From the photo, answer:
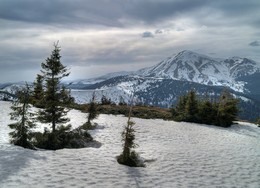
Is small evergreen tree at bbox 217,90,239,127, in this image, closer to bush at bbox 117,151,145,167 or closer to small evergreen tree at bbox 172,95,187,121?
small evergreen tree at bbox 172,95,187,121

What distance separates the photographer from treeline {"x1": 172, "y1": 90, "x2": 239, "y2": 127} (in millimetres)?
47469

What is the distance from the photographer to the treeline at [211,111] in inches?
1869

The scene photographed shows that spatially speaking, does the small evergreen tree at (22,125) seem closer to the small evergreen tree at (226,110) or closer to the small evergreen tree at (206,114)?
the small evergreen tree at (206,114)

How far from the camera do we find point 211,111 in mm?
48344

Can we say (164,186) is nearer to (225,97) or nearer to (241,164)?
(241,164)

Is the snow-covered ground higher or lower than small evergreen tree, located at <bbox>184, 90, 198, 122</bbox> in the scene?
lower

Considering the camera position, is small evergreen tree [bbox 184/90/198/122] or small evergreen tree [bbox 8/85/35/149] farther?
small evergreen tree [bbox 184/90/198/122]

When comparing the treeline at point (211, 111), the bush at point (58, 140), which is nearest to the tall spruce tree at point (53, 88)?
the bush at point (58, 140)

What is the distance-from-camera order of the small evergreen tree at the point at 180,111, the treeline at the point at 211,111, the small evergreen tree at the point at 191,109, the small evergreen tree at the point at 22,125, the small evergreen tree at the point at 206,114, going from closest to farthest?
the small evergreen tree at the point at 22,125 < the treeline at the point at 211,111 < the small evergreen tree at the point at 206,114 < the small evergreen tree at the point at 191,109 < the small evergreen tree at the point at 180,111

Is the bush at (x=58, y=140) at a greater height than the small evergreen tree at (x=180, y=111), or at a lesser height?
lesser

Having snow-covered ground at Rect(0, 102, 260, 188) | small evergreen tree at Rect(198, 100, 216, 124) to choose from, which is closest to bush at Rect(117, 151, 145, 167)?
snow-covered ground at Rect(0, 102, 260, 188)

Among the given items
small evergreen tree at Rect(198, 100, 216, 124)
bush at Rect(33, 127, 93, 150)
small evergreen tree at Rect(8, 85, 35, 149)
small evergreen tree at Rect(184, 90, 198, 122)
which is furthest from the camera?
small evergreen tree at Rect(184, 90, 198, 122)

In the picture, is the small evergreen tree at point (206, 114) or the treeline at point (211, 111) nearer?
the treeline at point (211, 111)

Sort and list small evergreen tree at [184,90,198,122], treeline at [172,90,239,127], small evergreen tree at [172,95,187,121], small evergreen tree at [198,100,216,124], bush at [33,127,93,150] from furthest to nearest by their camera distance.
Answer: small evergreen tree at [172,95,187,121], small evergreen tree at [184,90,198,122], small evergreen tree at [198,100,216,124], treeline at [172,90,239,127], bush at [33,127,93,150]
